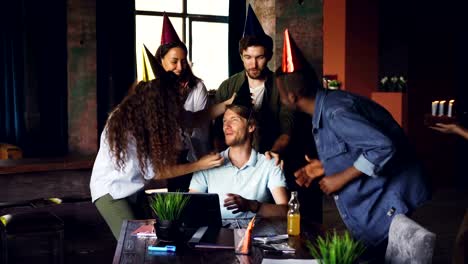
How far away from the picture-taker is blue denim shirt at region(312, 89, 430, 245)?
9.11ft

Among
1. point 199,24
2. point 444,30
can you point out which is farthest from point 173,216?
point 199,24

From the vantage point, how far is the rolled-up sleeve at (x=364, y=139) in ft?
8.78

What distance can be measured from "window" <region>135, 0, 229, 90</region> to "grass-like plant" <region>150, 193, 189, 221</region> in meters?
7.01

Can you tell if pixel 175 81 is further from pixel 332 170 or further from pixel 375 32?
pixel 375 32

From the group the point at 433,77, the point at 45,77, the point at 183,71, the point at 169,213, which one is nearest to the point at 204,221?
the point at 169,213

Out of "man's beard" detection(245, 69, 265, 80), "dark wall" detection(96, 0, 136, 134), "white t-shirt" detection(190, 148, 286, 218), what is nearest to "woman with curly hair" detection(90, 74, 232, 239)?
"white t-shirt" detection(190, 148, 286, 218)

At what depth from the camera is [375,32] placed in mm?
10172

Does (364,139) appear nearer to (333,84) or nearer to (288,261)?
(288,261)

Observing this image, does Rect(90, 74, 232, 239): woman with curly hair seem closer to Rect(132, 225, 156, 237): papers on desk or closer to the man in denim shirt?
Rect(132, 225, 156, 237): papers on desk

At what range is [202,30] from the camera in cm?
975

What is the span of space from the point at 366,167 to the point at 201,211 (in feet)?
2.37

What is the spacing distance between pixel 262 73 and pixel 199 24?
6.21 metres

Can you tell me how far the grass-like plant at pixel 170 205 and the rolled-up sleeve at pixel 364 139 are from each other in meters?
0.73

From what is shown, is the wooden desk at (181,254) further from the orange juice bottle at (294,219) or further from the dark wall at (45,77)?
the dark wall at (45,77)
